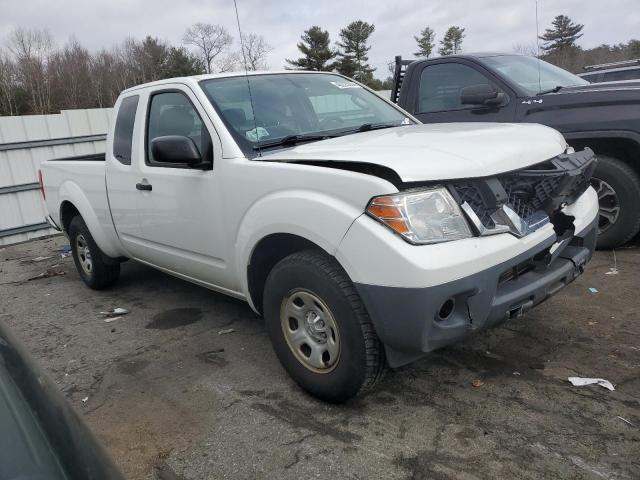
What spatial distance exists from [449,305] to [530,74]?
416cm

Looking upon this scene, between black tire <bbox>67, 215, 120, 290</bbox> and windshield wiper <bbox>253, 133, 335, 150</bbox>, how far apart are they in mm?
2695

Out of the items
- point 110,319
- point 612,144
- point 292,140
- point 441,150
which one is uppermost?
point 292,140

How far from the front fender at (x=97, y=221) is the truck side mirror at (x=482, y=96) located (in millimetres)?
3492

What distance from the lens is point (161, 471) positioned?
8.61 ft

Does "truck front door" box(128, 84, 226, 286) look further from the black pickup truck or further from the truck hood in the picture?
the black pickup truck

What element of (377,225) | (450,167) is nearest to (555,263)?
(450,167)

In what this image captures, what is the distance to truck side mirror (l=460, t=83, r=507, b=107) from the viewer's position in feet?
17.2

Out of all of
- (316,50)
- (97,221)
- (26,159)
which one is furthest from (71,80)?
(97,221)

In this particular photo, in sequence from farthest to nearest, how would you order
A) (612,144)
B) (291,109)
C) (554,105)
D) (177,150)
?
(554,105) < (612,144) < (291,109) < (177,150)

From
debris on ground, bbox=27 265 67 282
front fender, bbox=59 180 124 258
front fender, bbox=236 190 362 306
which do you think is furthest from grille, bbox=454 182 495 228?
debris on ground, bbox=27 265 67 282

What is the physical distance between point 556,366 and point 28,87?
37550 millimetres

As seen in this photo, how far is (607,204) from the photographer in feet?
17.0

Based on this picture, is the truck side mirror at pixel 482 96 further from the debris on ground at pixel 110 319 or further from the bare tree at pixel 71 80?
the bare tree at pixel 71 80

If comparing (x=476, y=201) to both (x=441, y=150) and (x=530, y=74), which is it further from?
(x=530, y=74)
